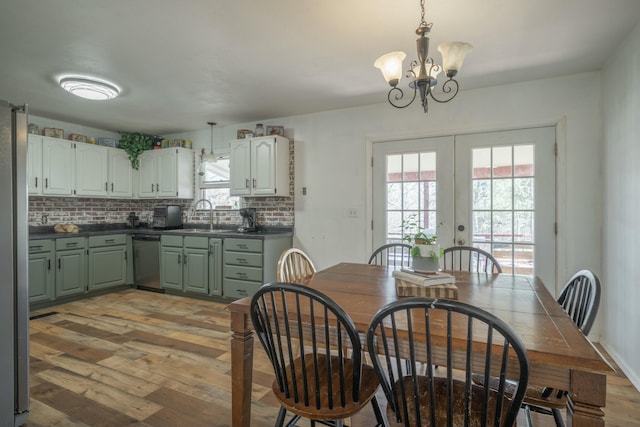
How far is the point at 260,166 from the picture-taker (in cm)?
420

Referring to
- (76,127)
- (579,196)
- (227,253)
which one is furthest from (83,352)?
(579,196)

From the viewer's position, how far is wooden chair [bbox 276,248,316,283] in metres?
2.07

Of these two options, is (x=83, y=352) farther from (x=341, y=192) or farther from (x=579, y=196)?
(x=579, y=196)

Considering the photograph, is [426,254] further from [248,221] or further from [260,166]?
[248,221]

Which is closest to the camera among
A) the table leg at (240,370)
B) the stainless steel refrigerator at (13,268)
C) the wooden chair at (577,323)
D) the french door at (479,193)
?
the wooden chair at (577,323)

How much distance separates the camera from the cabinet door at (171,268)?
4465mm

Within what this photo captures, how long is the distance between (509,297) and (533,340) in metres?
0.54

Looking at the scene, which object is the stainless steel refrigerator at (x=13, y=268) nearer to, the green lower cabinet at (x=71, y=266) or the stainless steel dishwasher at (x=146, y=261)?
the green lower cabinet at (x=71, y=266)

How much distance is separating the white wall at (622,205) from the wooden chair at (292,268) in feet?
7.25

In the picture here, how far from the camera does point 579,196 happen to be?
9.80ft

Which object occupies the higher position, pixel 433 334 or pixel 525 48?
pixel 525 48

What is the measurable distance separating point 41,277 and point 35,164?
1.37m

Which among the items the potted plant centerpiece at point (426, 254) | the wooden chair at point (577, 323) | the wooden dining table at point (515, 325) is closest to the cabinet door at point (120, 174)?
the wooden dining table at point (515, 325)

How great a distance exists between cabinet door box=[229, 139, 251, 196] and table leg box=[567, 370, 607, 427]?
3.75m
